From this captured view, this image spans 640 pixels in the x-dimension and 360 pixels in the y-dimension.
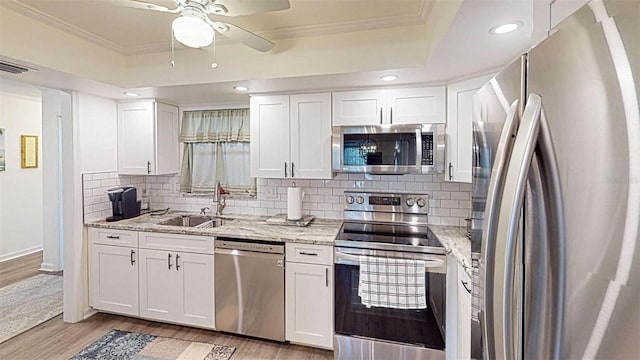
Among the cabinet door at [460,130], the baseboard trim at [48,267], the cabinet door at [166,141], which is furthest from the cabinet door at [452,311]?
the baseboard trim at [48,267]

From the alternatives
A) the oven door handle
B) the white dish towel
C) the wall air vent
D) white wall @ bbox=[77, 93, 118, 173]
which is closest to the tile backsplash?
white wall @ bbox=[77, 93, 118, 173]

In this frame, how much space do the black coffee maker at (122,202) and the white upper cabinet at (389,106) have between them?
7.58 ft

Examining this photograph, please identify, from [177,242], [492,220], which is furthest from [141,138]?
[492,220]

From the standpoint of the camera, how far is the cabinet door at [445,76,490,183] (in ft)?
7.64

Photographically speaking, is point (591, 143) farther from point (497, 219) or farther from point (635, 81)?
point (497, 219)

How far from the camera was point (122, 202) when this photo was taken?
310 centimetres

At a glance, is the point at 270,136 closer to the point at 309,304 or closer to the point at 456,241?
the point at 309,304

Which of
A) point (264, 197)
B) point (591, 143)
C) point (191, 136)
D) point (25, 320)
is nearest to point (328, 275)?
point (264, 197)

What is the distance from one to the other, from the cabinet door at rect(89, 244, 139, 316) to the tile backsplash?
1.42ft

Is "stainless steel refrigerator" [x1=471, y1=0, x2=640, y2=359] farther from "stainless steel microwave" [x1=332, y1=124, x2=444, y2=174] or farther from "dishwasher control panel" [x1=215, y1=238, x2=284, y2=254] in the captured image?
"dishwasher control panel" [x1=215, y1=238, x2=284, y2=254]

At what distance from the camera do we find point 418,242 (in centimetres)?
235

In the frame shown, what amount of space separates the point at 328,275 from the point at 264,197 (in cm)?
132

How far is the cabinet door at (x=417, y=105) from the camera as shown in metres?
2.52

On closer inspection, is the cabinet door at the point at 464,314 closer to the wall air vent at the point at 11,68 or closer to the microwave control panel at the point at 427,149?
the microwave control panel at the point at 427,149
